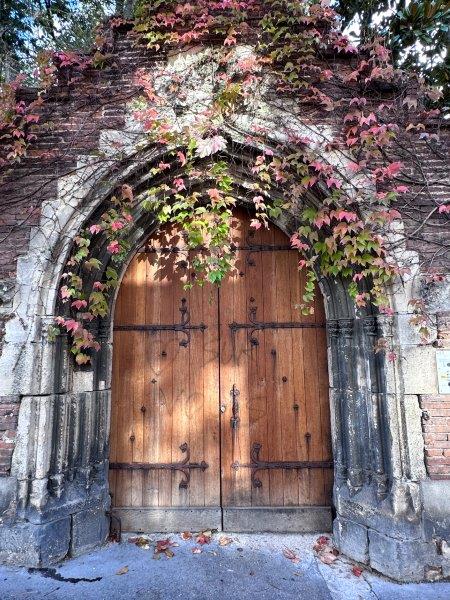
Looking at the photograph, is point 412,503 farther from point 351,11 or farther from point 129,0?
point 129,0

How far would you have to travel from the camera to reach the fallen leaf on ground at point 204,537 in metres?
3.04

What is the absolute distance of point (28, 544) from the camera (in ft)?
8.87

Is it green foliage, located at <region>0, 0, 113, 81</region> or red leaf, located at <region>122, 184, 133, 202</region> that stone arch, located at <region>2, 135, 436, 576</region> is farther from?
green foliage, located at <region>0, 0, 113, 81</region>

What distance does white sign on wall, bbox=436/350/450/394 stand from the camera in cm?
278

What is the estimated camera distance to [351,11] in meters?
4.80

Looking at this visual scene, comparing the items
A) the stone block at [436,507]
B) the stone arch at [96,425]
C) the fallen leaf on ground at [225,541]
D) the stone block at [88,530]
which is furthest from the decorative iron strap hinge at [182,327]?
the stone block at [436,507]

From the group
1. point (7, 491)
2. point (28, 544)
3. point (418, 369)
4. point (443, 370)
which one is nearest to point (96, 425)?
point (7, 491)

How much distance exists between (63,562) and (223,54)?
4253 millimetres

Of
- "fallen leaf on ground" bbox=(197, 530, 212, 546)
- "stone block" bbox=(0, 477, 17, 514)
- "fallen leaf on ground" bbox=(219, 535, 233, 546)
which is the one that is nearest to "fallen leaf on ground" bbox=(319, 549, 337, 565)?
"fallen leaf on ground" bbox=(219, 535, 233, 546)

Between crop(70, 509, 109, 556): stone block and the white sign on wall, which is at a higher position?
the white sign on wall

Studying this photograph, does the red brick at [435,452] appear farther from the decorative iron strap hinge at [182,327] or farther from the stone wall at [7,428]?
the stone wall at [7,428]

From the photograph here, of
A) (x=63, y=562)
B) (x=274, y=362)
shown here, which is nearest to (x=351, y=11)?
(x=274, y=362)

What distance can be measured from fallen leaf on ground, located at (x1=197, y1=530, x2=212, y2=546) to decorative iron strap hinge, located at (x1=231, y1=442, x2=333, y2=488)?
1.77ft

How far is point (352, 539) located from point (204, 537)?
116 centimetres
